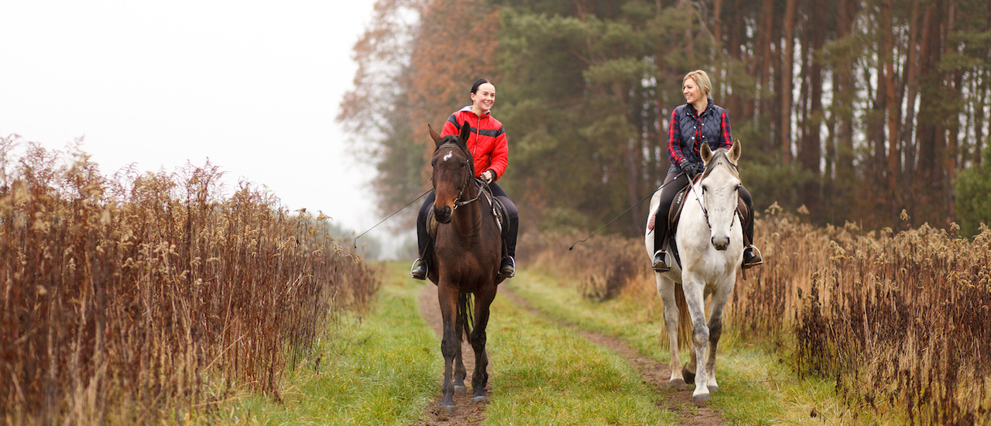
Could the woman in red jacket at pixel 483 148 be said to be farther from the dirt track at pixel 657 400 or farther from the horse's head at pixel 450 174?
the dirt track at pixel 657 400

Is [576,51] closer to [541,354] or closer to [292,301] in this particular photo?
[541,354]

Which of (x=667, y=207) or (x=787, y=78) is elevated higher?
(x=787, y=78)

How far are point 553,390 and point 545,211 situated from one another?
806 inches

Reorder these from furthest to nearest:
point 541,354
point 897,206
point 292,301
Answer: point 897,206 → point 541,354 → point 292,301

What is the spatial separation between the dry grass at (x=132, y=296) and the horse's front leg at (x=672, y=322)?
3658 millimetres

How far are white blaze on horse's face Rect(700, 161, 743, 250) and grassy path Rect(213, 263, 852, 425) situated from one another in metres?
1.43

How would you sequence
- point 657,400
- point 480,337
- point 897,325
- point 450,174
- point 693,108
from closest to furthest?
point 450,174
point 897,325
point 657,400
point 480,337
point 693,108

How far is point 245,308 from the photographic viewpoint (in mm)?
5539

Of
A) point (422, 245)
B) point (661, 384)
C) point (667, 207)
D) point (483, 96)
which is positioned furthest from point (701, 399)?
point (483, 96)

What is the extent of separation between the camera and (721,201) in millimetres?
5820

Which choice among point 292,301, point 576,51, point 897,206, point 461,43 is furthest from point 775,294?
point 461,43

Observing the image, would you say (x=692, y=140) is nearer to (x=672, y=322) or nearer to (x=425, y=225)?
(x=672, y=322)

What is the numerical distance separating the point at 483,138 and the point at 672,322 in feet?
9.00

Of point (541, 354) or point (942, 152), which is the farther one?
point (942, 152)
